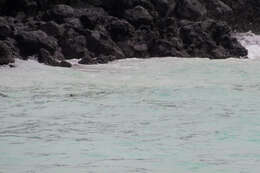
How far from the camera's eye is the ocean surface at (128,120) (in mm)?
8172

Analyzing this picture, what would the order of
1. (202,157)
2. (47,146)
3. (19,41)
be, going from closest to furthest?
(202,157)
(47,146)
(19,41)

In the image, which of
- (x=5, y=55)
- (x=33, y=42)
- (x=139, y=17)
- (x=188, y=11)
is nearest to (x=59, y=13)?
(x=139, y=17)

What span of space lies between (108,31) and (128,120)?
14.8 m

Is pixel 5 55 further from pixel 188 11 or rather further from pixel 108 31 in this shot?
pixel 188 11

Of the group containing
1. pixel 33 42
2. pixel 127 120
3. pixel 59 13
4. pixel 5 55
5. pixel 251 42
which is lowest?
pixel 251 42

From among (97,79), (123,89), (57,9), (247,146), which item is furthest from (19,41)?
(247,146)

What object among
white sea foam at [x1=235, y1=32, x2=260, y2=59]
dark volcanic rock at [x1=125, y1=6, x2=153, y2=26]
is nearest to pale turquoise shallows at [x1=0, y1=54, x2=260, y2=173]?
dark volcanic rock at [x1=125, y1=6, x2=153, y2=26]

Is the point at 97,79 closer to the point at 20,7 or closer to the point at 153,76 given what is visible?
the point at 153,76

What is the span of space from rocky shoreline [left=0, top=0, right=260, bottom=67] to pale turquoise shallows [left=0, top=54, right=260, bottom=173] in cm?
194

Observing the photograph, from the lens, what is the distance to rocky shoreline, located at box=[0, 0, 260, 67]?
917 inches

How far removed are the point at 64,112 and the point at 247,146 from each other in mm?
4714

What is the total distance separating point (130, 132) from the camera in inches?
418

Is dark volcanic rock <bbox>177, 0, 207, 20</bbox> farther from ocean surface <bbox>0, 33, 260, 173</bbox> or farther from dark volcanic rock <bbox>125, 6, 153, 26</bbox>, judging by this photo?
ocean surface <bbox>0, 33, 260, 173</bbox>

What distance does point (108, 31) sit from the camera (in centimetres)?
2638
